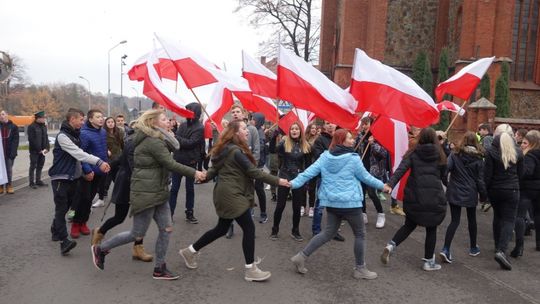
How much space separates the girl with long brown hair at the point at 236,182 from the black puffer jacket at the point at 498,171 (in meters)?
2.96

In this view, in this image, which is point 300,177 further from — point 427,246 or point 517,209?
point 517,209

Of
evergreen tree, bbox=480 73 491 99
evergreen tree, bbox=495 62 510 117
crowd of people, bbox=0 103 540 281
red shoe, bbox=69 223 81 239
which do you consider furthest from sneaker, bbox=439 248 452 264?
evergreen tree, bbox=480 73 491 99

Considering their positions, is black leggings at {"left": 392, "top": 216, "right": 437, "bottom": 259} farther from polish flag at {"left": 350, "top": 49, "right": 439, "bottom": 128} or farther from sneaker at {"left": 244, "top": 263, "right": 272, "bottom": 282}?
sneaker at {"left": 244, "top": 263, "right": 272, "bottom": 282}

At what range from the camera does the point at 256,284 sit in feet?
15.6

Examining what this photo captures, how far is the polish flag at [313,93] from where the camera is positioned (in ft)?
20.6

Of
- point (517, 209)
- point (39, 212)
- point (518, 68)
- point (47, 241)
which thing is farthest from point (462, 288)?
point (518, 68)

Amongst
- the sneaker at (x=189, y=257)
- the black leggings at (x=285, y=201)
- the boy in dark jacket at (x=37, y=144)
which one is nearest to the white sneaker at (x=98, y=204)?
the boy in dark jacket at (x=37, y=144)

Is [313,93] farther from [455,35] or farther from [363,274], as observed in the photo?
[455,35]

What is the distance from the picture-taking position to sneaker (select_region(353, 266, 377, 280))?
5027 millimetres

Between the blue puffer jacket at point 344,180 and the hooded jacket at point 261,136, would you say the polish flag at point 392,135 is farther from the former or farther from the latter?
the hooded jacket at point 261,136

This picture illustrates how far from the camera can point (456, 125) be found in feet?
69.5

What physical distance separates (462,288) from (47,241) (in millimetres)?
5159

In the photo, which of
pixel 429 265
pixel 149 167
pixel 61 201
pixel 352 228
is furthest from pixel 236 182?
pixel 429 265

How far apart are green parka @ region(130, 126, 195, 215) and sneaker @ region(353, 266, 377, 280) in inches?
83.0
